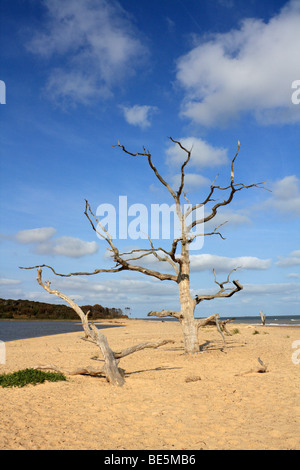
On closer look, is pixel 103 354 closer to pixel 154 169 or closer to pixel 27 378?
pixel 27 378

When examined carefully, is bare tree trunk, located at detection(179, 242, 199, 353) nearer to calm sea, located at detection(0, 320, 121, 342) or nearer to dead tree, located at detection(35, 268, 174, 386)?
dead tree, located at detection(35, 268, 174, 386)

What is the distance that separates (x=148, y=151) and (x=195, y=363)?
883cm

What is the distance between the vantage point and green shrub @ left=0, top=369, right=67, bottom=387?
9.80 metres

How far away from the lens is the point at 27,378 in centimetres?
1012

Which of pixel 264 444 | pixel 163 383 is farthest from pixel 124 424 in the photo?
pixel 163 383

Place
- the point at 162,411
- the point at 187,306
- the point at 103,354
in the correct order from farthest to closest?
1. the point at 187,306
2. the point at 103,354
3. the point at 162,411

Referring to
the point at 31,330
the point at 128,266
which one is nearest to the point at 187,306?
the point at 128,266

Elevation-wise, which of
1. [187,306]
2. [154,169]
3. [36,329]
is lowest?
[36,329]

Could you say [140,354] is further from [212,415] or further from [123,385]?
[212,415]

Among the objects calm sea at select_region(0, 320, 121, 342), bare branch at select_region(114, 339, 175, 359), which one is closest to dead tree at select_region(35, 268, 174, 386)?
bare branch at select_region(114, 339, 175, 359)

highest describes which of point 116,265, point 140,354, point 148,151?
point 148,151

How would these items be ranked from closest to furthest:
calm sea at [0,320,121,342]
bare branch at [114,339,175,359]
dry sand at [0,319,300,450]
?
1. dry sand at [0,319,300,450]
2. bare branch at [114,339,175,359]
3. calm sea at [0,320,121,342]

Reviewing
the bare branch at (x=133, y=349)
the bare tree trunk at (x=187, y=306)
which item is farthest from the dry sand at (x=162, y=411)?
the bare tree trunk at (x=187, y=306)

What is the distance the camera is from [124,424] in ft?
23.4
